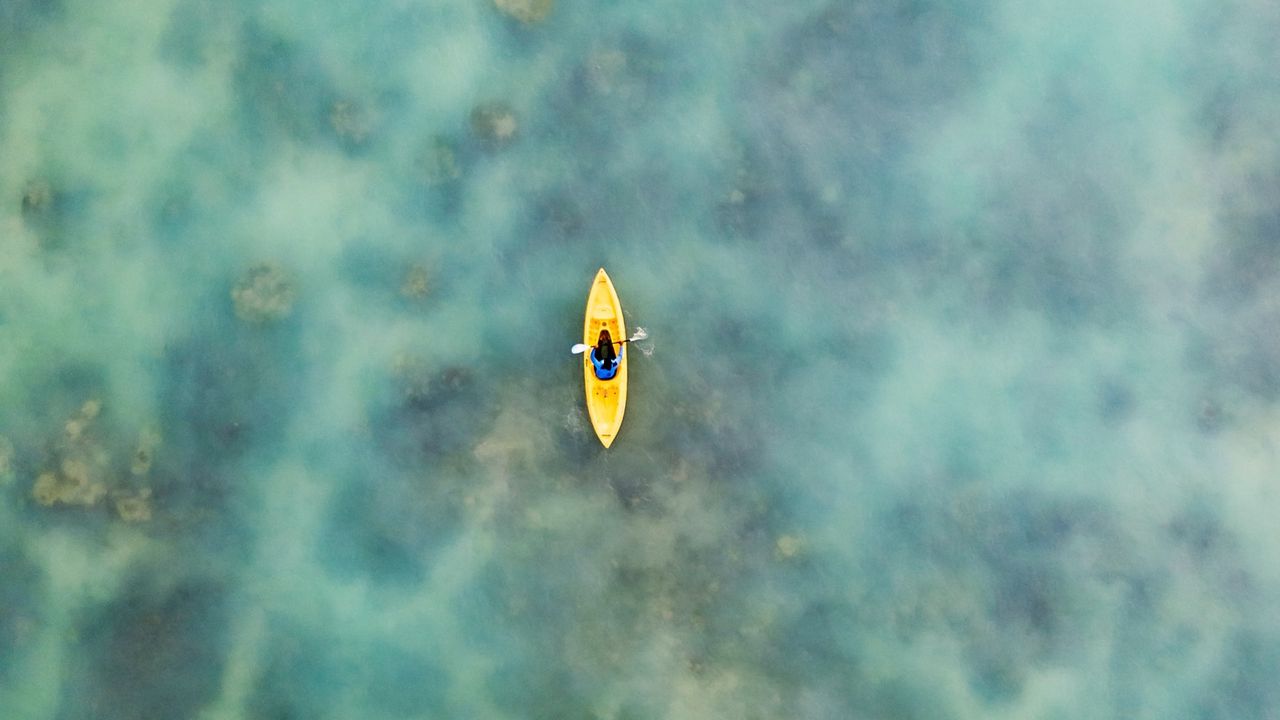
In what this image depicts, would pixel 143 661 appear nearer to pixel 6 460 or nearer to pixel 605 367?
pixel 6 460

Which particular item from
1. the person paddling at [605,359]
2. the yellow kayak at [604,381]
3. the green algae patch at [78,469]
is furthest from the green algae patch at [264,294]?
the person paddling at [605,359]

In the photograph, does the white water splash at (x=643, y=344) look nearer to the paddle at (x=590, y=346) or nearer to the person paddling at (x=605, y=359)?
the paddle at (x=590, y=346)

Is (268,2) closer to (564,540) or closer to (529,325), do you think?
(529,325)

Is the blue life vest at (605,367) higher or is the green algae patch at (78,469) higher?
the blue life vest at (605,367)

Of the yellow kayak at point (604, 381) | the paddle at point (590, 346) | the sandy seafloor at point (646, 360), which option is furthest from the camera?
the sandy seafloor at point (646, 360)

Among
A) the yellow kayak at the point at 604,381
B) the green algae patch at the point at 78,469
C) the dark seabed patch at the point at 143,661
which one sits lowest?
the dark seabed patch at the point at 143,661

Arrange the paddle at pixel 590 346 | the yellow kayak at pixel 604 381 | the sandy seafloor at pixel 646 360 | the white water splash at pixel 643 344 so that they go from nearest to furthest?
the paddle at pixel 590 346 < the yellow kayak at pixel 604 381 < the sandy seafloor at pixel 646 360 < the white water splash at pixel 643 344

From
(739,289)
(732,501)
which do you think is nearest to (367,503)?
(732,501)

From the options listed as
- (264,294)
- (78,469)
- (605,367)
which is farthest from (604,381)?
(78,469)
